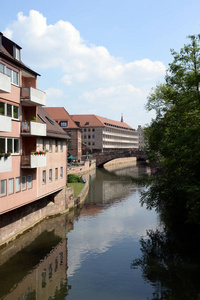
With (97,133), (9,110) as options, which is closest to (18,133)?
(9,110)

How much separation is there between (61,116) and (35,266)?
7695 centimetres

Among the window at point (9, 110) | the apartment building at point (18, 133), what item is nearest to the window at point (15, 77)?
the apartment building at point (18, 133)

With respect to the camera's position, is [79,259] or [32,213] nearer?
[79,259]

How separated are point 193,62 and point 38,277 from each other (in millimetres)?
19614

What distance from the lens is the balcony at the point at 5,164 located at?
20987mm

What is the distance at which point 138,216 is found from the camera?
120 ft

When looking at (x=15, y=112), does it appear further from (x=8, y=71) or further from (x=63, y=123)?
(x=63, y=123)

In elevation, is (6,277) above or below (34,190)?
below

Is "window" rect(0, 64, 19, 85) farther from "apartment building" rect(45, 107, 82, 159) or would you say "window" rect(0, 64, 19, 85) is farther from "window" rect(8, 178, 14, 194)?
"apartment building" rect(45, 107, 82, 159)

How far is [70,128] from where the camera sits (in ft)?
304

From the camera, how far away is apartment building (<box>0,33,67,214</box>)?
2195 centimetres

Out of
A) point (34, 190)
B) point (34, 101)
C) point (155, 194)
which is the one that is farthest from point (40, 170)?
point (155, 194)

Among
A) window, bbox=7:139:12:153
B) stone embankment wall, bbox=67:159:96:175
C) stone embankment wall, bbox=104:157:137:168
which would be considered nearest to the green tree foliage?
window, bbox=7:139:12:153

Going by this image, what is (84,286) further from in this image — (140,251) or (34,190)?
(34,190)
